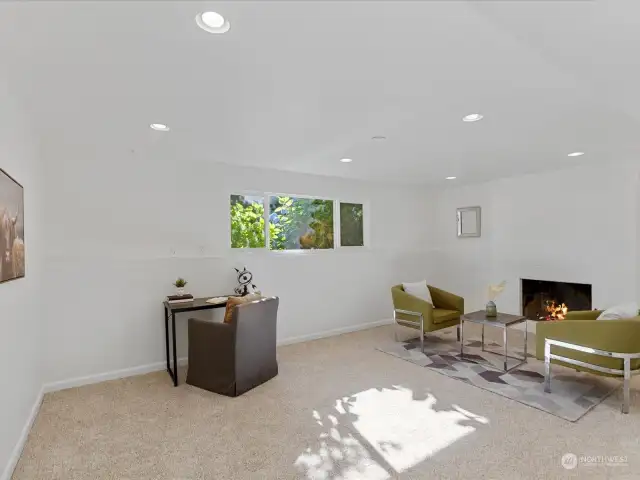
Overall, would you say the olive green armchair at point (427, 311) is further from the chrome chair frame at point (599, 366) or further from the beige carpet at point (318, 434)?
the chrome chair frame at point (599, 366)

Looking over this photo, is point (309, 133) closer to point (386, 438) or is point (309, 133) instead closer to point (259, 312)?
point (259, 312)

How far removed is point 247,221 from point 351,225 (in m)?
1.79

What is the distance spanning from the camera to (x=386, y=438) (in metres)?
2.48

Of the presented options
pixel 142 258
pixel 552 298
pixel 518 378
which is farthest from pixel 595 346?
pixel 142 258

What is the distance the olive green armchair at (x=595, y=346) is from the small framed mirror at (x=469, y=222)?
2996mm

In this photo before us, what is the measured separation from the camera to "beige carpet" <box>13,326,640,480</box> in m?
2.14

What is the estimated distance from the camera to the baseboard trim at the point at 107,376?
3.34 meters

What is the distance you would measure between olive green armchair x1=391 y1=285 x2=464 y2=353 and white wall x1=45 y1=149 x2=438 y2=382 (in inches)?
41.2

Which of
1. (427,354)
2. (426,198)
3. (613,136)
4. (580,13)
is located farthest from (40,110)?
(426,198)

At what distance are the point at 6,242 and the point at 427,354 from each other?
4.09 meters

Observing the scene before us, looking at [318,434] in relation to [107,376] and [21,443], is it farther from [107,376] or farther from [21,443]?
[107,376]

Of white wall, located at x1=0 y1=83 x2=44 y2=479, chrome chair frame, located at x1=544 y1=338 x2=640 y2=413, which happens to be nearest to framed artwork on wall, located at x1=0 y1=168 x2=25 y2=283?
→ white wall, located at x1=0 y1=83 x2=44 y2=479

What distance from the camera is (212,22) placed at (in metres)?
1.54

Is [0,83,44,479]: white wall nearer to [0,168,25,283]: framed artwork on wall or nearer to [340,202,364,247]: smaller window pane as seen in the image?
[0,168,25,283]: framed artwork on wall
